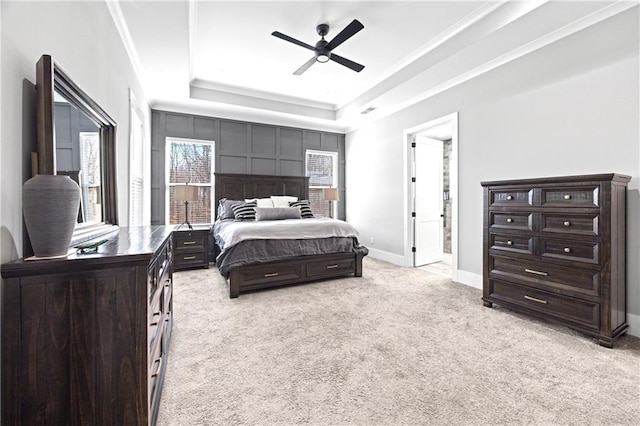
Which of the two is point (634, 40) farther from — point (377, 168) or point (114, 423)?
point (114, 423)

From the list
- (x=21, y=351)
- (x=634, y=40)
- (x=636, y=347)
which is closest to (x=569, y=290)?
(x=636, y=347)

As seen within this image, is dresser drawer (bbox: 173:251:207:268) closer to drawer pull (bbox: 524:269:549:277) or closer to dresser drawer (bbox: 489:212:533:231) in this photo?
dresser drawer (bbox: 489:212:533:231)

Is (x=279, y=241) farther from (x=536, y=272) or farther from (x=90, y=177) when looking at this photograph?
(x=536, y=272)

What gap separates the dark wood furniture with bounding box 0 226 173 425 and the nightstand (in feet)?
11.7

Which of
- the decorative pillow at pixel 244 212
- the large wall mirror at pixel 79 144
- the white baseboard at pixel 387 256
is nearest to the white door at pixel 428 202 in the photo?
the white baseboard at pixel 387 256

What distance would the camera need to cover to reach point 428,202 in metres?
5.19

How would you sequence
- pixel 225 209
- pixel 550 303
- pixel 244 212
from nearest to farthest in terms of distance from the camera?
pixel 550 303 < pixel 244 212 < pixel 225 209

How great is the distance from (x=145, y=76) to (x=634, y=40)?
17.2ft

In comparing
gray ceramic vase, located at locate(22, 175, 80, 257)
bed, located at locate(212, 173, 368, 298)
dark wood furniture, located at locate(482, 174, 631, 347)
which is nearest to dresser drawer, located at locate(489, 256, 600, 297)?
dark wood furniture, located at locate(482, 174, 631, 347)

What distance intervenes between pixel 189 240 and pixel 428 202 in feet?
14.0

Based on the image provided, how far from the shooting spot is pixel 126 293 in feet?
3.98

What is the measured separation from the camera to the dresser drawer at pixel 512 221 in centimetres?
272

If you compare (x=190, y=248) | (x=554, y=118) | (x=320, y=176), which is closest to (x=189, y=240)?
(x=190, y=248)

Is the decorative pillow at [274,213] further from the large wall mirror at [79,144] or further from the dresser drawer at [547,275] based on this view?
the dresser drawer at [547,275]
